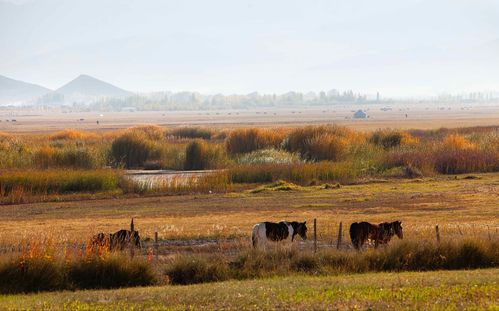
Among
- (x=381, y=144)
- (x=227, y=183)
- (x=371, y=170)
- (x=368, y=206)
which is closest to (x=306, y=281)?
(x=368, y=206)

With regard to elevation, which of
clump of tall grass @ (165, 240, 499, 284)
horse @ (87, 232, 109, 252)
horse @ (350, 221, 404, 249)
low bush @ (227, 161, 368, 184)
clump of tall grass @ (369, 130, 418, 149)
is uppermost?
horse @ (87, 232, 109, 252)

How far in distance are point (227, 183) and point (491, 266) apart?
97.3 ft

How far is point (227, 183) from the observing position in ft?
167

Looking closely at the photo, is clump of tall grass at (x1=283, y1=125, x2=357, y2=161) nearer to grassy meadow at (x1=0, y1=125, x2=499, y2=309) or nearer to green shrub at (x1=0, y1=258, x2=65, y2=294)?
grassy meadow at (x1=0, y1=125, x2=499, y2=309)

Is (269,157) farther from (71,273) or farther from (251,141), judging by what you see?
(71,273)

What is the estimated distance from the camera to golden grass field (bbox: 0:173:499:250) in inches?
1150

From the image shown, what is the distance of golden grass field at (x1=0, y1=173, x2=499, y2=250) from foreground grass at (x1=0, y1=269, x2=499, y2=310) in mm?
6335

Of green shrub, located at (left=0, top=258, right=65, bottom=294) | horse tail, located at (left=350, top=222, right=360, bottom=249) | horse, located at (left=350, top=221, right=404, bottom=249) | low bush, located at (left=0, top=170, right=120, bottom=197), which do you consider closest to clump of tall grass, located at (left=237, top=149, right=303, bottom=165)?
low bush, located at (left=0, top=170, right=120, bottom=197)

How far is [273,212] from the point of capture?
36.4m

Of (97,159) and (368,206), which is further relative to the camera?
(97,159)

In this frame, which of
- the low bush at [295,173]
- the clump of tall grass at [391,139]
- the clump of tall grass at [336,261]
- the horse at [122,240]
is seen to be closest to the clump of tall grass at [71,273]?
the clump of tall grass at [336,261]

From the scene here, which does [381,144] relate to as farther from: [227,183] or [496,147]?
[227,183]

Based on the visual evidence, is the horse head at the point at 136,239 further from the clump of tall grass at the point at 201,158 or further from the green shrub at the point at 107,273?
the clump of tall grass at the point at 201,158

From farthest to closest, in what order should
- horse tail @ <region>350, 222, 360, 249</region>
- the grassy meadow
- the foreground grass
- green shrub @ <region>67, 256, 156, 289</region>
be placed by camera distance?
horse tail @ <region>350, 222, 360, 249</region>
green shrub @ <region>67, 256, 156, 289</region>
the grassy meadow
the foreground grass
